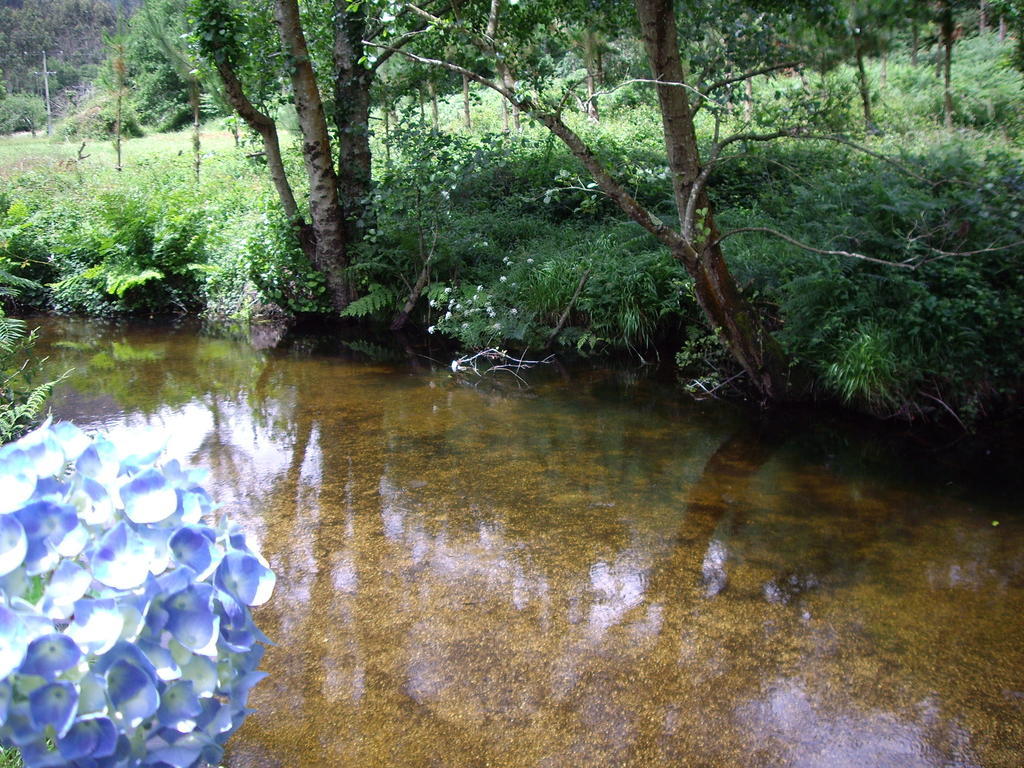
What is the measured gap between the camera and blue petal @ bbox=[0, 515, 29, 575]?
4.34 feet

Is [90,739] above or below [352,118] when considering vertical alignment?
below

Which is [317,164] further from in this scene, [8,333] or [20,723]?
[20,723]

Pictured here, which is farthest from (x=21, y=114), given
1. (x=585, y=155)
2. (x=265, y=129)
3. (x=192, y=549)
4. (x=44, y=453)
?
(x=192, y=549)

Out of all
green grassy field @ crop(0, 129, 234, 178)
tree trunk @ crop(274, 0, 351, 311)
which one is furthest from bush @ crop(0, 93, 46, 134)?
tree trunk @ crop(274, 0, 351, 311)

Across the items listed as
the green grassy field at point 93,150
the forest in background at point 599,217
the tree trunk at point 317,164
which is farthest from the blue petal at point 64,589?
the green grassy field at point 93,150

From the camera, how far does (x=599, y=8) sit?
7.72 meters

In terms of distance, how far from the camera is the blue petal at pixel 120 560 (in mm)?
1367

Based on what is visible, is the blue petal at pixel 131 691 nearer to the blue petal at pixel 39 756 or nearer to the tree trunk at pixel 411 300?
the blue petal at pixel 39 756

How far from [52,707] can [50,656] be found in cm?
8

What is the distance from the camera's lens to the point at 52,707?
130 cm

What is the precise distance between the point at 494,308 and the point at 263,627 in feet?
17.6

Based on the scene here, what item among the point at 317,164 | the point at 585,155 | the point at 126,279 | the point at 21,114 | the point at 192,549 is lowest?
the point at 192,549

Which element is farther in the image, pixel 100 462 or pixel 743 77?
pixel 743 77

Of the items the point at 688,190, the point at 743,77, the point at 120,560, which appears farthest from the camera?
the point at 688,190
